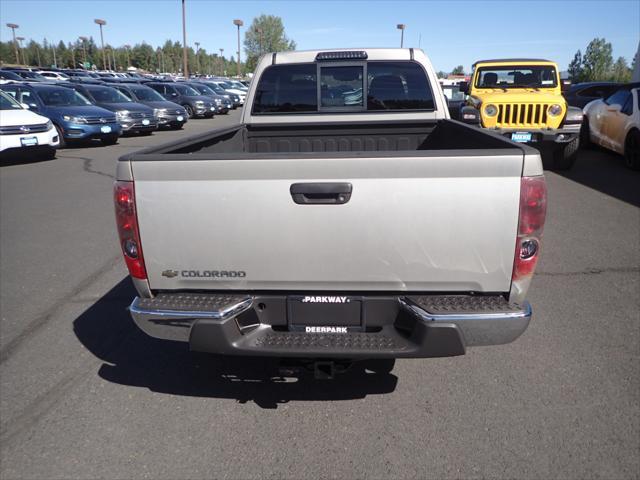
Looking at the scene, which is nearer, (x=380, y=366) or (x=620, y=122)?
(x=380, y=366)

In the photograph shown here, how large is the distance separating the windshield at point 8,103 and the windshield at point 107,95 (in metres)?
5.07

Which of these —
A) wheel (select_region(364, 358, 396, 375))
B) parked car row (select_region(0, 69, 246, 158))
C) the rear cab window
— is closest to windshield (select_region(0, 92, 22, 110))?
parked car row (select_region(0, 69, 246, 158))

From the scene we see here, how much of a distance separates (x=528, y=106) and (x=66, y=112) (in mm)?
12344

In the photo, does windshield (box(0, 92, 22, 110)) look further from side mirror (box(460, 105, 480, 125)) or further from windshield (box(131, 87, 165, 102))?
side mirror (box(460, 105, 480, 125))

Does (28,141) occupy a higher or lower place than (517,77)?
lower

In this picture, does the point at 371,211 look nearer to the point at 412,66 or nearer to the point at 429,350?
the point at 429,350

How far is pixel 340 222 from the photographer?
256cm

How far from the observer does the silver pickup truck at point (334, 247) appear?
97.8 inches

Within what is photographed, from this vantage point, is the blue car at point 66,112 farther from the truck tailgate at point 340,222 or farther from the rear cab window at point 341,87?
the truck tailgate at point 340,222

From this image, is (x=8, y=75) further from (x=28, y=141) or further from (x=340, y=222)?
(x=340, y=222)

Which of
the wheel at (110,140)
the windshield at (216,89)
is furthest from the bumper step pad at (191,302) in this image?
the windshield at (216,89)

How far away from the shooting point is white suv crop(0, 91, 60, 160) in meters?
12.0

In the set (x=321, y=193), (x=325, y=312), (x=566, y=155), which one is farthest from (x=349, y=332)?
(x=566, y=155)

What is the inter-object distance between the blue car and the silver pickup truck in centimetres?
1358
